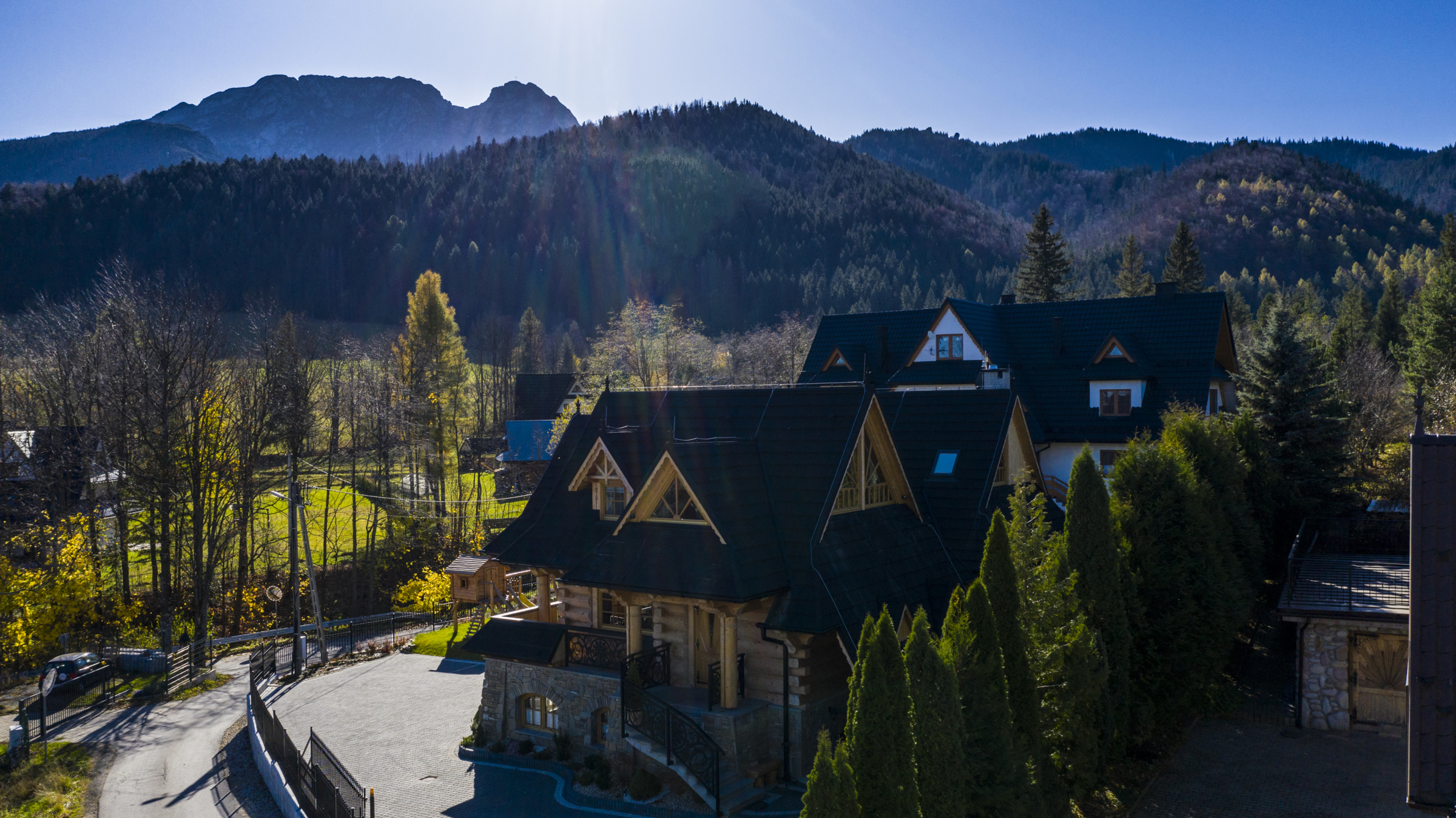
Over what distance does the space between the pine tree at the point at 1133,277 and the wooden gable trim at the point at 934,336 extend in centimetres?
2890

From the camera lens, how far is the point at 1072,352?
36.9 meters

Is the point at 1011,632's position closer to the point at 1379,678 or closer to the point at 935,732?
the point at 935,732

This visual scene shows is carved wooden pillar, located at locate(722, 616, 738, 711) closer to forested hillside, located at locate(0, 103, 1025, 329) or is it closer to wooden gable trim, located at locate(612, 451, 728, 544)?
wooden gable trim, located at locate(612, 451, 728, 544)

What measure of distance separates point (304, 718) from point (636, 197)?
138 m

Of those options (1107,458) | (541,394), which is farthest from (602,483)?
(541,394)

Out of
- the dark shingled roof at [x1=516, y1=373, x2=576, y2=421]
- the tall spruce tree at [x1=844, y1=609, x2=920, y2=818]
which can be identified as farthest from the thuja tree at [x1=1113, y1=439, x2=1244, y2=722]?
the dark shingled roof at [x1=516, y1=373, x2=576, y2=421]

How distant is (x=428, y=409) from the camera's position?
52.8 meters

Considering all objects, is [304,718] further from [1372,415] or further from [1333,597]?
[1372,415]

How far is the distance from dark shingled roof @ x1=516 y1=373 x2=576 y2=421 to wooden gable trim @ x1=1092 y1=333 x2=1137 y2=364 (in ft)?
144

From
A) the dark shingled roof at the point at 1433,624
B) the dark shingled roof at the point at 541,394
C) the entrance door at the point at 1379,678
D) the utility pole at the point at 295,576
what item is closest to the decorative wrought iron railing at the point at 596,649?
the dark shingled roof at the point at 1433,624

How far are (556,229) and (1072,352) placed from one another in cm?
12813

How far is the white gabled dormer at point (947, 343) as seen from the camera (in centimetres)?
3719

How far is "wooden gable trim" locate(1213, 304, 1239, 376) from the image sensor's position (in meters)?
34.9

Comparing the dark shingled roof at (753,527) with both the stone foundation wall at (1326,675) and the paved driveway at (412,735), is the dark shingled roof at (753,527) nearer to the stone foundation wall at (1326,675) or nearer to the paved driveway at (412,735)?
the paved driveway at (412,735)
